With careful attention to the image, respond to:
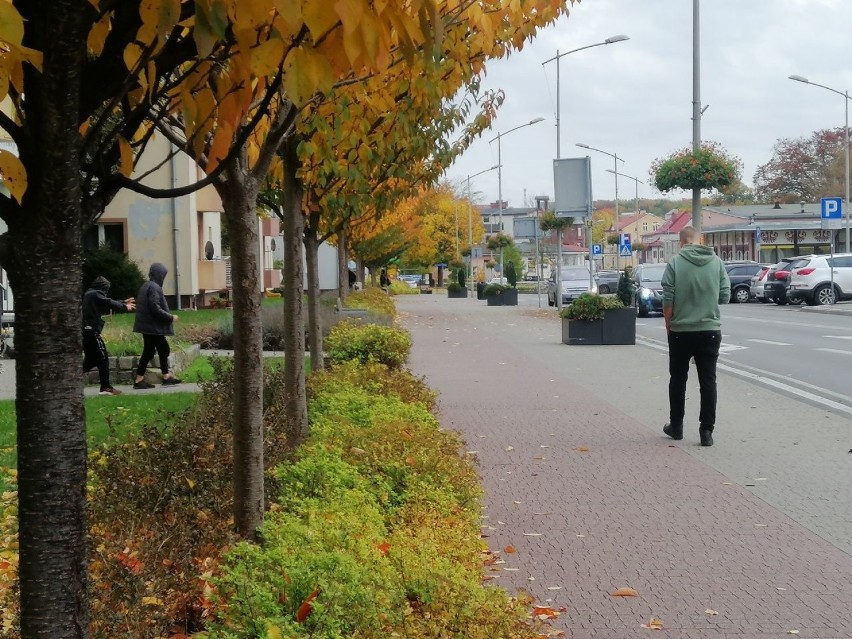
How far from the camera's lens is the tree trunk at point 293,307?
8.12m

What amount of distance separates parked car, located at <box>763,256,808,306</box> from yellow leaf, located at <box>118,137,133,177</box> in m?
43.2

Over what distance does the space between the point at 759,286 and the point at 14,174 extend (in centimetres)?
4797

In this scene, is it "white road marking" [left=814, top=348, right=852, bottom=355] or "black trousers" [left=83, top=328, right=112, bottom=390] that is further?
"white road marking" [left=814, top=348, right=852, bottom=355]

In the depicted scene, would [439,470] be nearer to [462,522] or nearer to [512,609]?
[462,522]

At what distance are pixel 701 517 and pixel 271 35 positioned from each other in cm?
517

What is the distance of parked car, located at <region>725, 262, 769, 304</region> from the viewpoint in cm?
5081

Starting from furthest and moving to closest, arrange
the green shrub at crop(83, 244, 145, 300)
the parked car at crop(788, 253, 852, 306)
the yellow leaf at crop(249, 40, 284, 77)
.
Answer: the parked car at crop(788, 253, 852, 306), the green shrub at crop(83, 244, 145, 300), the yellow leaf at crop(249, 40, 284, 77)

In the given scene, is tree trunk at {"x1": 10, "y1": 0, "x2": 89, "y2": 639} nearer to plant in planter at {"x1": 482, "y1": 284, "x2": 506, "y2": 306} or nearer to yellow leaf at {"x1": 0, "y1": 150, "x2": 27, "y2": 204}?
yellow leaf at {"x1": 0, "y1": 150, "x2": 27, "y2": 204}

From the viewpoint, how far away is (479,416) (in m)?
12.4

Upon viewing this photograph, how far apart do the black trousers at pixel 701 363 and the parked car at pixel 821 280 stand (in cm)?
3446

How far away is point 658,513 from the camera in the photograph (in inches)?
294

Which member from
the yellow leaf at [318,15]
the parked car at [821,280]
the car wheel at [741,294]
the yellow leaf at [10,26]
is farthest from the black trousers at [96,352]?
the car wheel at [741,294]

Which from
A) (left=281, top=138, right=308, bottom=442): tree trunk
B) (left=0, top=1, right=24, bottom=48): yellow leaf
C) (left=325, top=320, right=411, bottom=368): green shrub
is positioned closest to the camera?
(left=0, top=1, right=24, bottom=48): yellow leaf

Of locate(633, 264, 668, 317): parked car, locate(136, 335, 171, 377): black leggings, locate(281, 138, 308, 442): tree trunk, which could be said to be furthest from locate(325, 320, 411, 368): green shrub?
locate(633, 264, 668, 317): parked car
